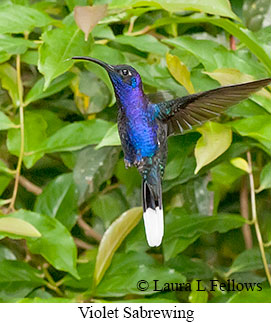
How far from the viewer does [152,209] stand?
1.09 feet

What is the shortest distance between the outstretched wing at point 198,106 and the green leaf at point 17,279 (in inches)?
26.0

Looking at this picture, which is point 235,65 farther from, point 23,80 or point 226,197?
point 226,197

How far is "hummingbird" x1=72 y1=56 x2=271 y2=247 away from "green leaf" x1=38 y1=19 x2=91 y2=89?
0.17 metres

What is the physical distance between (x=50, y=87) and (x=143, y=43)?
177mm

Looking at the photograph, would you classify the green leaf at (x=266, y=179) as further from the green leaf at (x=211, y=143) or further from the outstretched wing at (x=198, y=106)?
the outstretched wing at (x=198, y=106)

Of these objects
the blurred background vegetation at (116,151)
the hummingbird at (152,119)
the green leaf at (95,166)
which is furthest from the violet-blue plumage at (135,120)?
the green leaf at (95,166)

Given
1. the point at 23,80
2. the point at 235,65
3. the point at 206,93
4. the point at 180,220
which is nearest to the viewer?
the point at 206,93

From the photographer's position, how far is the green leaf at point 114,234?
28.2 inches

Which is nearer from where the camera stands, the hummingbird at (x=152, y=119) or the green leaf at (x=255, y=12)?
the hummingbird at (x=152, y=119)

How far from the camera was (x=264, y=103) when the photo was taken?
0.64 metres

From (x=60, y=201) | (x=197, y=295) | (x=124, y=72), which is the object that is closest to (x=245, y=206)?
(x=197, y=295)

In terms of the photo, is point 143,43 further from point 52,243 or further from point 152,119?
point 152,119
